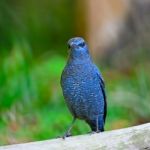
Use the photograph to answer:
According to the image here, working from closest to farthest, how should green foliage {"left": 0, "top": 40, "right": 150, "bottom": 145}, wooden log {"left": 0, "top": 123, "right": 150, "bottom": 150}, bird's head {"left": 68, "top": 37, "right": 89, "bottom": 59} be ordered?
wooden log {"left": 0, "top": 123, "right": 150, "bottom": 150}
bird's head {"left": 68, "top": 37, "right": 89, "bottom": 59}
green foliage {"left": 0, "top": 40, "right": 150, "bottom": 145}

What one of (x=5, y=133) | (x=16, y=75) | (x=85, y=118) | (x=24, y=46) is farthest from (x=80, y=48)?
(x=24, y=46)

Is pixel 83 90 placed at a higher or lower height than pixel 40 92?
higher

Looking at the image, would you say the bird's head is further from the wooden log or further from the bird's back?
the wooden log

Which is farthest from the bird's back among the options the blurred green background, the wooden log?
the blurred green background

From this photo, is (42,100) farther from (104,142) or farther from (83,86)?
(104,142)

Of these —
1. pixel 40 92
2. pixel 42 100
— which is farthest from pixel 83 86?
pixel 40 92
